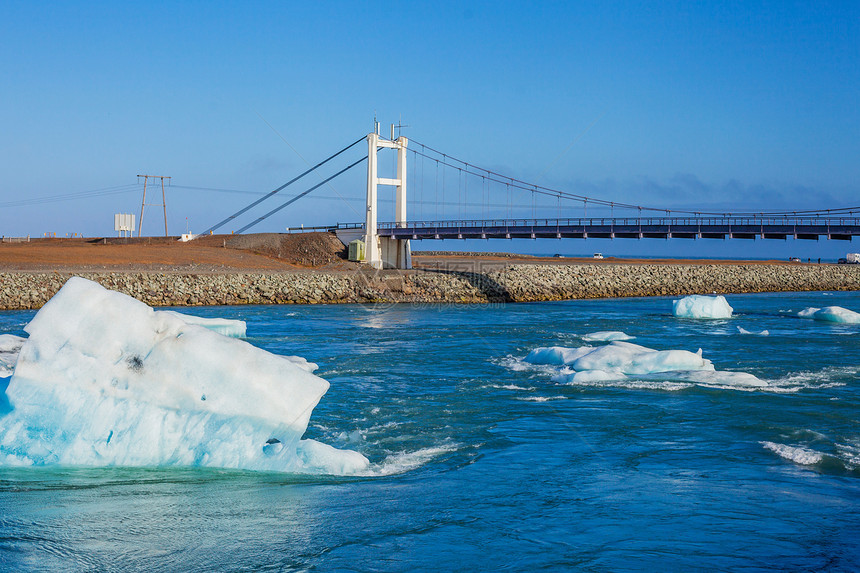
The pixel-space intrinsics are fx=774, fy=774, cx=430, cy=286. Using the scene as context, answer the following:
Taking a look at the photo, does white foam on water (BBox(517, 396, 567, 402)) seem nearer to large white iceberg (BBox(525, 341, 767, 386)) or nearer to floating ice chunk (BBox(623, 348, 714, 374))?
large white iceberg (BBox(525, 341, 767, 386))

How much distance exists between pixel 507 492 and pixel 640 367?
820cm

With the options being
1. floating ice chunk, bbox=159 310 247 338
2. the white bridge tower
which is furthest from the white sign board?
floating ice chunk, bbox=159 310 247 338

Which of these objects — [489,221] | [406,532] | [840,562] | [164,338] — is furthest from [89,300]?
[489,221]

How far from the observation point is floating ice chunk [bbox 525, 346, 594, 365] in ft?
55.2

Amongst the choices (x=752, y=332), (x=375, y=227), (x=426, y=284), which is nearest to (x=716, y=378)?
(x=752, y=332)

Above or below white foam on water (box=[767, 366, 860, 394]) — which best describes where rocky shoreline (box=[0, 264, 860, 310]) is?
above

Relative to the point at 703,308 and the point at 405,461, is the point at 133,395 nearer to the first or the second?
the point at 405,461

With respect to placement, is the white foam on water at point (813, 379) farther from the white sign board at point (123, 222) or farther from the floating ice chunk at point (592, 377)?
the white sign board at point (123, 222)

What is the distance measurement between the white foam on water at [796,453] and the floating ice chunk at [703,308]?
71.9ft

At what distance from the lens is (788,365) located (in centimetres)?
1752

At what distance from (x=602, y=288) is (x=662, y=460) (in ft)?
126

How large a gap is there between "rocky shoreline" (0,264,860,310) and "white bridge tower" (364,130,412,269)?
4.90m

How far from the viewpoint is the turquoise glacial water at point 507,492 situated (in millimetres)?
6285

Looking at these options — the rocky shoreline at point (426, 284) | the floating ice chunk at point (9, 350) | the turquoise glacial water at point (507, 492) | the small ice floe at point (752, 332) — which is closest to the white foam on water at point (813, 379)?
the turquoise glacial water at point (507, 492)
